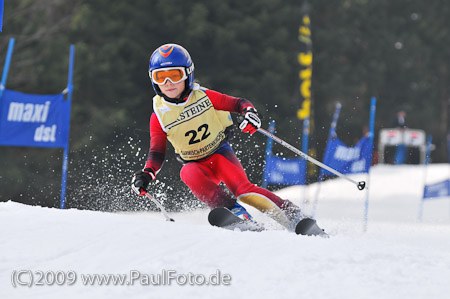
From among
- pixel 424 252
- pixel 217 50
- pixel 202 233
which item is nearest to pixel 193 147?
pixel 202 233

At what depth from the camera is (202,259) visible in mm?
3760

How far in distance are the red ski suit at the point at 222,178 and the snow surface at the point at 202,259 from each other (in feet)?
2.72

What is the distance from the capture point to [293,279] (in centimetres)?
354

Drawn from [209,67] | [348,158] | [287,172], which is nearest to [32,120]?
[348,158]

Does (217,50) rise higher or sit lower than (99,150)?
higher

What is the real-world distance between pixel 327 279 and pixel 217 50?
71.0 ft

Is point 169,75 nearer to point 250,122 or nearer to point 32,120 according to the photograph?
point 250,122

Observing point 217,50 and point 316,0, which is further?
point 316,0

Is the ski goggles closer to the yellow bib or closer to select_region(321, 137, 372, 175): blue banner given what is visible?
the yellow bib

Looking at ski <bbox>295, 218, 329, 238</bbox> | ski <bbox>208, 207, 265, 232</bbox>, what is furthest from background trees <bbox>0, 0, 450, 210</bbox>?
ski <bbox>295, 218, 329, 238</bbox>

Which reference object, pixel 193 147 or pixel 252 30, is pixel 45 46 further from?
pixel 193 147

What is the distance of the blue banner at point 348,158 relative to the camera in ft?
29.6

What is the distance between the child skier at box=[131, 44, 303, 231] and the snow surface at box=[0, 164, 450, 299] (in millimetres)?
847

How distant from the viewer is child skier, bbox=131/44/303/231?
5.21 meters
